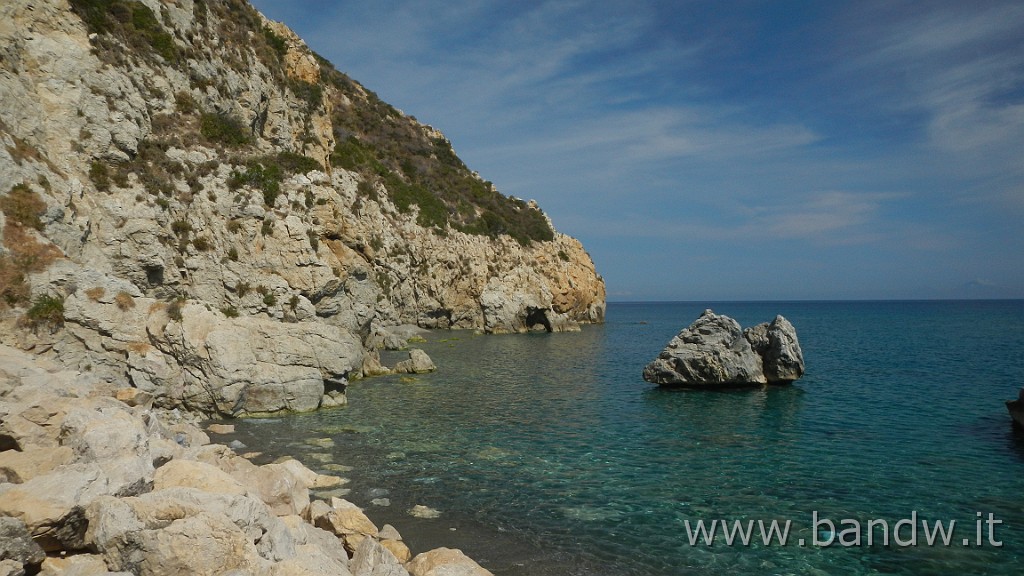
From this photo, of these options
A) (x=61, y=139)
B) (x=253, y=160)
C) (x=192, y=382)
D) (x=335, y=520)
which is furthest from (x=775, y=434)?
(x=61, y=139)

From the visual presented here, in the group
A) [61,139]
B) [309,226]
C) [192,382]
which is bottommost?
[192,382]

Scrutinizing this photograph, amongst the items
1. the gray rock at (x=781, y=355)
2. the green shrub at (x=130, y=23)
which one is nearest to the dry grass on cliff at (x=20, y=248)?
the green shrub at (x=130, y=23)

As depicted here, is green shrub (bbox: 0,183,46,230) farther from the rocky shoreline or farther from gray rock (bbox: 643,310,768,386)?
gray rock (bbox: 643,310,768,386)

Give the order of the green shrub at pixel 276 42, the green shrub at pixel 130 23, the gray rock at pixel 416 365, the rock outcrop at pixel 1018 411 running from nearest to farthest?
the rock outcrop at pixel 1018 411, the green shrub at pixel 130 23, the gray rock at pixel 416 365, the green shrub at pixel 276 42

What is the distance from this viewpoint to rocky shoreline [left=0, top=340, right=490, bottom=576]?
297 inches

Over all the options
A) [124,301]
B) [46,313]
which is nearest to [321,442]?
[124,301]

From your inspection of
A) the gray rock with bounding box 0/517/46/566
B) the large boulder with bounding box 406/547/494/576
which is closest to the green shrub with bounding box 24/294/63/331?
the gray rock with bounding box 0/517/46/566

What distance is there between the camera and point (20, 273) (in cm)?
2059

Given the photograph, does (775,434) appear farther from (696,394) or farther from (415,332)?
(415,332)

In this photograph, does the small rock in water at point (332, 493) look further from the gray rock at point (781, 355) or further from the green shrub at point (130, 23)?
the green shrub at point (130, 23)

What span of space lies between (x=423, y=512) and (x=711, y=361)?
24.8m

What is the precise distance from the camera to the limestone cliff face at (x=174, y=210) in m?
23.2

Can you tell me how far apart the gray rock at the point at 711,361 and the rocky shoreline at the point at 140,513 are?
82.9 feet

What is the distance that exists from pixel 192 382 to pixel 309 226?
13.3 meters
